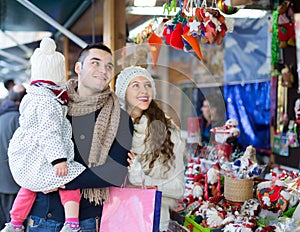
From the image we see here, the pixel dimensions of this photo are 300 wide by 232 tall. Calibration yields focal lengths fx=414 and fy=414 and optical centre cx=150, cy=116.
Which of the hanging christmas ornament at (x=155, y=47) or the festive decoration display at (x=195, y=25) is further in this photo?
the hanging christmas ornament at (x=155, y=47)

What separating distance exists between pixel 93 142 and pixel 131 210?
29cm

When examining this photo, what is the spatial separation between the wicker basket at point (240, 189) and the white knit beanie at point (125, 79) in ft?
2.05

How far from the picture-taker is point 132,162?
1.49m

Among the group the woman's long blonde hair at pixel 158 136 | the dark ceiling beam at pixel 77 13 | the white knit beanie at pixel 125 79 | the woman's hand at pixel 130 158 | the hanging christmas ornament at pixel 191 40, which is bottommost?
the woman's hand at pixel 130 158

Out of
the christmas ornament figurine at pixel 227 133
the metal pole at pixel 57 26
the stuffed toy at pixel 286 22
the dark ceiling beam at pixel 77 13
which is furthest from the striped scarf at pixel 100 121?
the stuffed toy at pixel 286 22

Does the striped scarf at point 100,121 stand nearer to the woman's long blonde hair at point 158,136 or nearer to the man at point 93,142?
the man at point 93,142

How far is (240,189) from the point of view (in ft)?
6.29

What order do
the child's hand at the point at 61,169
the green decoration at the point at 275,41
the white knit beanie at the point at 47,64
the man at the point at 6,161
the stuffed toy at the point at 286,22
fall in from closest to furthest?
the child's hand at the point at 61,169, the white knit beanie at the point at 47,64, the man at the point at 6,161, the stuffed toy at the point at 286,22, the green decoration at the point at 275,41

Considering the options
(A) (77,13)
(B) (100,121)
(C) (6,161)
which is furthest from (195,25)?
(A) (77,13)

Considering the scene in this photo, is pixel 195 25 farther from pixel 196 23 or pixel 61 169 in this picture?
pixel 61 169

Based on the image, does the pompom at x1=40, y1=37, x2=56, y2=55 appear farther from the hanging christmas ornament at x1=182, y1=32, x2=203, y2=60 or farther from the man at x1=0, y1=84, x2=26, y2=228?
the man at x1=0, y1=84, x2=26, y2=228

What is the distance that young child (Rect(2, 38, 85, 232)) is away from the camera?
4.58 feet

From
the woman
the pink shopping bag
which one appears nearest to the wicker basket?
the woman

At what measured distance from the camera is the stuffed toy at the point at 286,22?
3.45 meters
